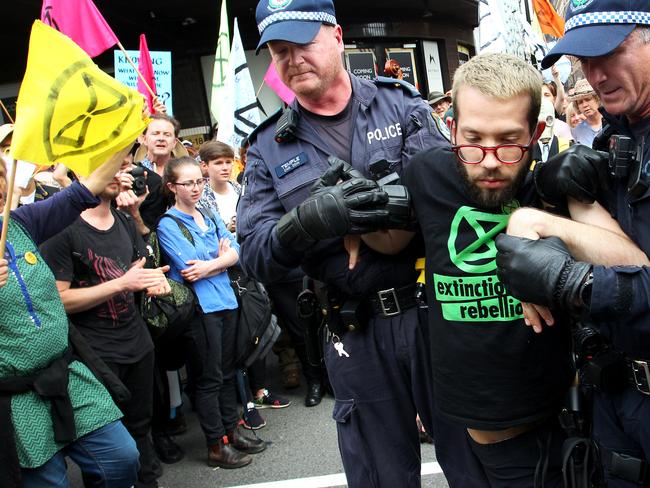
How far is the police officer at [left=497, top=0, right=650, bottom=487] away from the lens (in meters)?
1.56

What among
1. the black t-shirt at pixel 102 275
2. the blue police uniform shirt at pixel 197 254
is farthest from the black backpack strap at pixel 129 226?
the blue police uniform shirt at pixel 197 254

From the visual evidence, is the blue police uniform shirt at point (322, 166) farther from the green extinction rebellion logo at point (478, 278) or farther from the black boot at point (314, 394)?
the black boot at point (314, 394)

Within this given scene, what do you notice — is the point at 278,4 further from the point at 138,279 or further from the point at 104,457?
the point at 104,457

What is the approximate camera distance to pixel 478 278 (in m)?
1.87

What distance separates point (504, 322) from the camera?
1.84m

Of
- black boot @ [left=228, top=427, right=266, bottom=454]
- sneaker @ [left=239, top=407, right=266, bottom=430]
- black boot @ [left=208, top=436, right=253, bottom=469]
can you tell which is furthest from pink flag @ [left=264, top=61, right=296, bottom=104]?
black boot @ [left=208, top=436, right=253, bottom=469]

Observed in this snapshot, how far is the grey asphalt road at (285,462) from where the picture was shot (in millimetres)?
3873

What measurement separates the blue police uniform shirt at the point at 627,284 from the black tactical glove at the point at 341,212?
2.14ft

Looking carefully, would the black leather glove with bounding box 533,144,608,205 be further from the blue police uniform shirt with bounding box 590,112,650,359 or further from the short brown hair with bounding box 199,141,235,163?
the short brown hair with bounding box 199,141,235,163

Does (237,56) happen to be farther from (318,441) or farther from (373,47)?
(373,47)

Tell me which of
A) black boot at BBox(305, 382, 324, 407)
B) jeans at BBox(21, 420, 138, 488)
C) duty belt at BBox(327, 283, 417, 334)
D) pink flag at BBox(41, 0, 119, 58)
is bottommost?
black boot at BBox(305, 382, 324, 407)

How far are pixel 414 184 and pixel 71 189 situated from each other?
1.59 metres

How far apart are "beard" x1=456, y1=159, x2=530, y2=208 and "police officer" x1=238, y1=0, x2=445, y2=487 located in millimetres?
420

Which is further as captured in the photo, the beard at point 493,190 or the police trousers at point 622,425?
the beard at point 493,190
